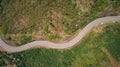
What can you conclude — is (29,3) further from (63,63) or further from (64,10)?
(63,63)

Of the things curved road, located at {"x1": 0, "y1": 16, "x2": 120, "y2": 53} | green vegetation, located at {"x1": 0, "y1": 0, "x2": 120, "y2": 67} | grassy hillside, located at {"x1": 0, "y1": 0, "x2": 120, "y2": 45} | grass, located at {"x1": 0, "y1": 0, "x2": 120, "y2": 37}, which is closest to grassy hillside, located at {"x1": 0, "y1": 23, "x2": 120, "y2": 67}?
green vegetation, located at {"x1": 0, "y1": 0, "x2": 120, "y2": 67}

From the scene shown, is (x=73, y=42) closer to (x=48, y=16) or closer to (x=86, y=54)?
(x=86, y=54)

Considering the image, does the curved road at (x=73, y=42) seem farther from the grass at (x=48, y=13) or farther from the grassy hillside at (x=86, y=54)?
the grass at (x=48, y=13)

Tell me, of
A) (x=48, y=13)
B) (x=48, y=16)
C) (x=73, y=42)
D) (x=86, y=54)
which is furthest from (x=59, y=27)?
(x=86, y=54)

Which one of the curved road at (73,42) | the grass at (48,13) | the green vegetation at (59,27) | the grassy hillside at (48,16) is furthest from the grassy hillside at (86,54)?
the grass at (48,13)

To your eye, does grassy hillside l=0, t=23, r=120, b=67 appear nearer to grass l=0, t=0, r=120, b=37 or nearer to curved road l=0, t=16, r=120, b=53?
curved road l=0, t=16, r=120, b=53
